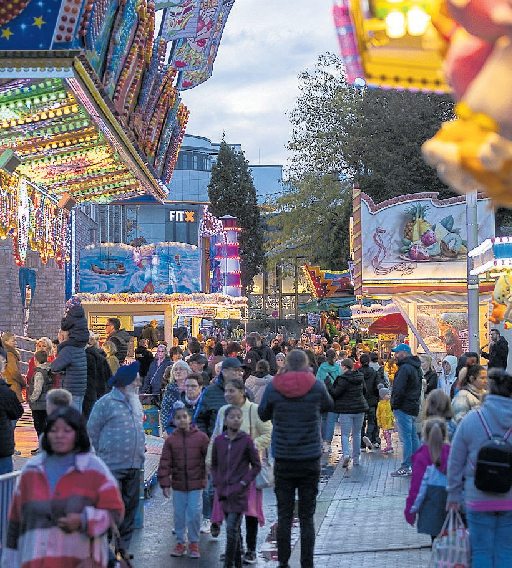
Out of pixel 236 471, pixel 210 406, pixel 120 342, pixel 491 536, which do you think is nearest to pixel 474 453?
pixel 491 536

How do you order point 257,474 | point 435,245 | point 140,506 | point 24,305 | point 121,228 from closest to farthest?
1. point 257,474
2. point 140,506
3. point 24,305
4. point 435,245
5. point 121,228

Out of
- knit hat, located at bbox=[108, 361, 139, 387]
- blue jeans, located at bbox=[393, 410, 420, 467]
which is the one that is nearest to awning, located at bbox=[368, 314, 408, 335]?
blue jeans, located at bbox=[393, 410, 420, 467]

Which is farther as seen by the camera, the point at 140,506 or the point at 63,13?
the point at 63,13

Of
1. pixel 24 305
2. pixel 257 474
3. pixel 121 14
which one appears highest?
pixel 121 14

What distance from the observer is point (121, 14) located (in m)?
14.6

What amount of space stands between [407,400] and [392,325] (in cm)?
1994

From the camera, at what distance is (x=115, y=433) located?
27.0 ft

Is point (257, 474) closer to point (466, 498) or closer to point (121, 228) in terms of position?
point (466, 498)

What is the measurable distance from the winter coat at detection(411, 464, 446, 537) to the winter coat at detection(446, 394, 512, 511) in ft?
2.98

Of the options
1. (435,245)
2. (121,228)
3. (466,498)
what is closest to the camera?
(466,498)

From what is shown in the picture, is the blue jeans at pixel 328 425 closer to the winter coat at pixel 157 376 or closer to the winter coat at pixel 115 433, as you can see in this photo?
the winter coat at pixel 157 376

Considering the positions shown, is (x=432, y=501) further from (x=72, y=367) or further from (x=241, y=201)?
(x=241, y=201)

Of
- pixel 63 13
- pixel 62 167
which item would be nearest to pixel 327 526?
pixel 63 13

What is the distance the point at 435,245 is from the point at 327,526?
17176mm
